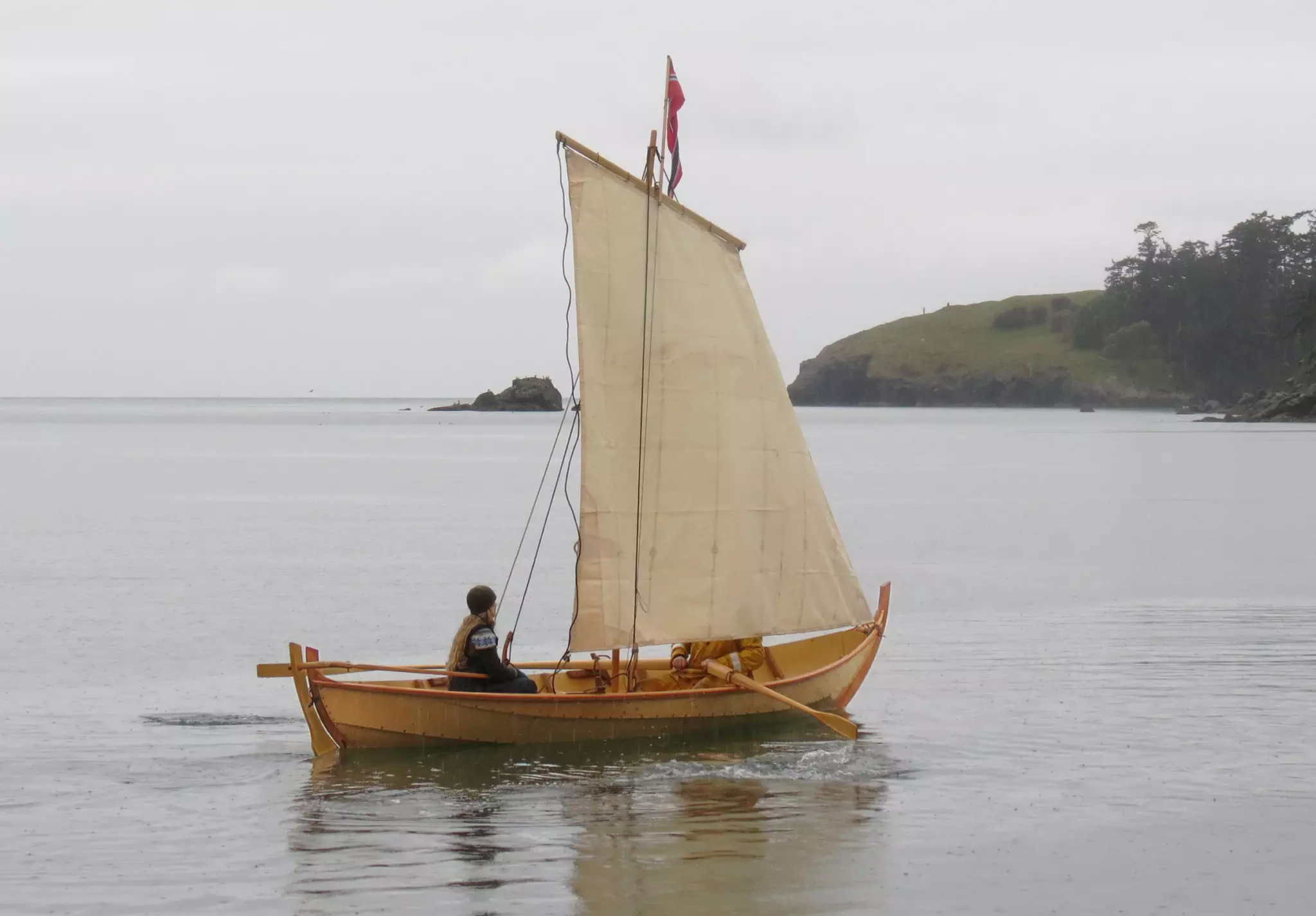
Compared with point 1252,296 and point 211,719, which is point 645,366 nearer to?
point 211,719

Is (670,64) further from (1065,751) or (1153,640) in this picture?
(1153,640)

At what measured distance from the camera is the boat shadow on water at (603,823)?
12.7 m

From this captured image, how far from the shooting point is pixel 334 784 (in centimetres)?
1619

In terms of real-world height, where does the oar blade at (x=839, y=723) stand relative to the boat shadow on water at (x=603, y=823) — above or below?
above

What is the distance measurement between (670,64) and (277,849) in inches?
432

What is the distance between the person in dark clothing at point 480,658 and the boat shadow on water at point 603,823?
0.75 metres

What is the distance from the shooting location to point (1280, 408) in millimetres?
142250

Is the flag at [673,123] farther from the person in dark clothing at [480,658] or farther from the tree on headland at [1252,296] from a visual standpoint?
the tree on headland at [1252,296]

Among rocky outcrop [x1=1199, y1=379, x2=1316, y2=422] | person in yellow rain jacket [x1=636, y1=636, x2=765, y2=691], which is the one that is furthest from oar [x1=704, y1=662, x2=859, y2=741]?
rocky outcrop [x1=1199, y1=379, x2=1316, y2=422]

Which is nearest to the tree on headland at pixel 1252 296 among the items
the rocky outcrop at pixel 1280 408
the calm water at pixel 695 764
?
the rocky outcrop at pixel 1280 408

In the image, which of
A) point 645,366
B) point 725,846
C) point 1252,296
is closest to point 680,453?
point 645,366

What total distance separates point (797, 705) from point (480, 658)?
3.89 meters

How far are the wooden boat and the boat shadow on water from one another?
0.50m

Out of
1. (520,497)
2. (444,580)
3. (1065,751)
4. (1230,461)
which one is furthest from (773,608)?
(1230,461)
